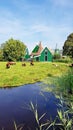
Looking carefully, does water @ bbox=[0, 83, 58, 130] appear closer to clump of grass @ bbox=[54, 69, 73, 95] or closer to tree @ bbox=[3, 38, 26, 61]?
clump of grass @ bbox=[54, 69, 73, 95]

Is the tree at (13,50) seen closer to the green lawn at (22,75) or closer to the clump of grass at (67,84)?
the green lawn at (22,75)

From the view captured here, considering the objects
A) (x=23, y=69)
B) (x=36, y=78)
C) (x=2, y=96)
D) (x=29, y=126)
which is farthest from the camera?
(x=23, y=69)

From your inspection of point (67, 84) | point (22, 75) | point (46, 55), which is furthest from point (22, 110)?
point (46, 55)

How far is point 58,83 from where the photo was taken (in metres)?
15.0

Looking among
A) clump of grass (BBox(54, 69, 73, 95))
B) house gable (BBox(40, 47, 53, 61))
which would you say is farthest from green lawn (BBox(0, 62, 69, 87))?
house gable (BBox(40, 47, 53, 61))

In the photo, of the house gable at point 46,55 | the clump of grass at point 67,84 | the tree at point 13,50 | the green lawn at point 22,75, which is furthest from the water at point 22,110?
the tree at point 13,50

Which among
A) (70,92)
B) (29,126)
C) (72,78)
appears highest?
(72,78)

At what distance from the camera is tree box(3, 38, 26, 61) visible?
68.4 meters

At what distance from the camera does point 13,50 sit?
70000mm

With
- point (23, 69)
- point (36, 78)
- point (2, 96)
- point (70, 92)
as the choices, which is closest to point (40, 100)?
point (70, 92)

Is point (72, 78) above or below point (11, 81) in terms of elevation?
Result: above

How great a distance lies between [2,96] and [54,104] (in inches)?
209

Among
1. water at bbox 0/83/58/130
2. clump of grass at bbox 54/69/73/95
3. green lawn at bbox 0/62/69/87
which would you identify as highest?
clump of grass at bbox 54/69/73/95

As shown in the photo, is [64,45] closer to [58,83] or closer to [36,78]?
[36,78]
